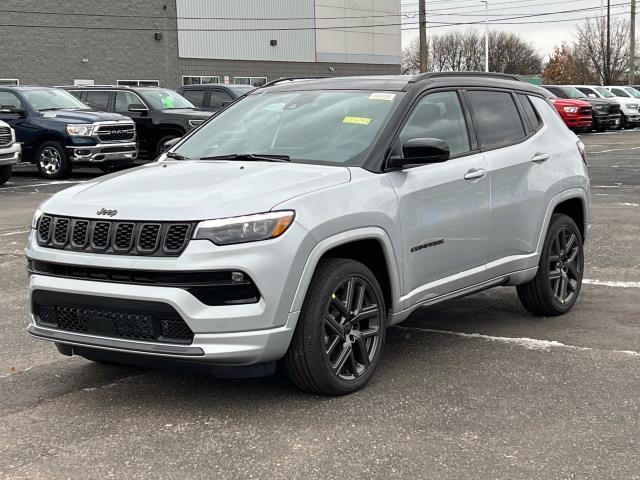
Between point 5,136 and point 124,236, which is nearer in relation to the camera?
point 124,236

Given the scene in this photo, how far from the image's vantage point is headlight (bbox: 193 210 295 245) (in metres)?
4.21

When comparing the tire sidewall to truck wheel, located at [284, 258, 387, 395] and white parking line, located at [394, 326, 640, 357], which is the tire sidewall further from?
truck wheel, located at [284, 258, 387, 395]

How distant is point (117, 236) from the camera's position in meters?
4.36

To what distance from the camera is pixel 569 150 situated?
6738mm

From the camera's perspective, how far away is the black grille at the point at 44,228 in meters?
4.66

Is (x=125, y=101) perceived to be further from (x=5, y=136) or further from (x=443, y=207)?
(x=443, y=207)

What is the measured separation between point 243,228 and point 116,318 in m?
0.78

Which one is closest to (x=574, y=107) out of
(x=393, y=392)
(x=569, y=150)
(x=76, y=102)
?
(x=76, y=102)

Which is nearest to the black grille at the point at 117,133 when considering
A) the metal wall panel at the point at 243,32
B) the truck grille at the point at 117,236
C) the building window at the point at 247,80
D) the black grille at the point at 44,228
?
the black grille at the point at 44,228

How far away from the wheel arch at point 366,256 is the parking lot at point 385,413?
548 mm

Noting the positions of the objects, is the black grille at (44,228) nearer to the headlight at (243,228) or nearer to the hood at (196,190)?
the hood at (196,190)

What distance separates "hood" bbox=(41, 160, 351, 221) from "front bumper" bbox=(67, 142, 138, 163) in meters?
13.2

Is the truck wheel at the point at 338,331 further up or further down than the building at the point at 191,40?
further down

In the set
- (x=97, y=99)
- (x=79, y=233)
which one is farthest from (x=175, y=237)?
(x=97, y=99)
